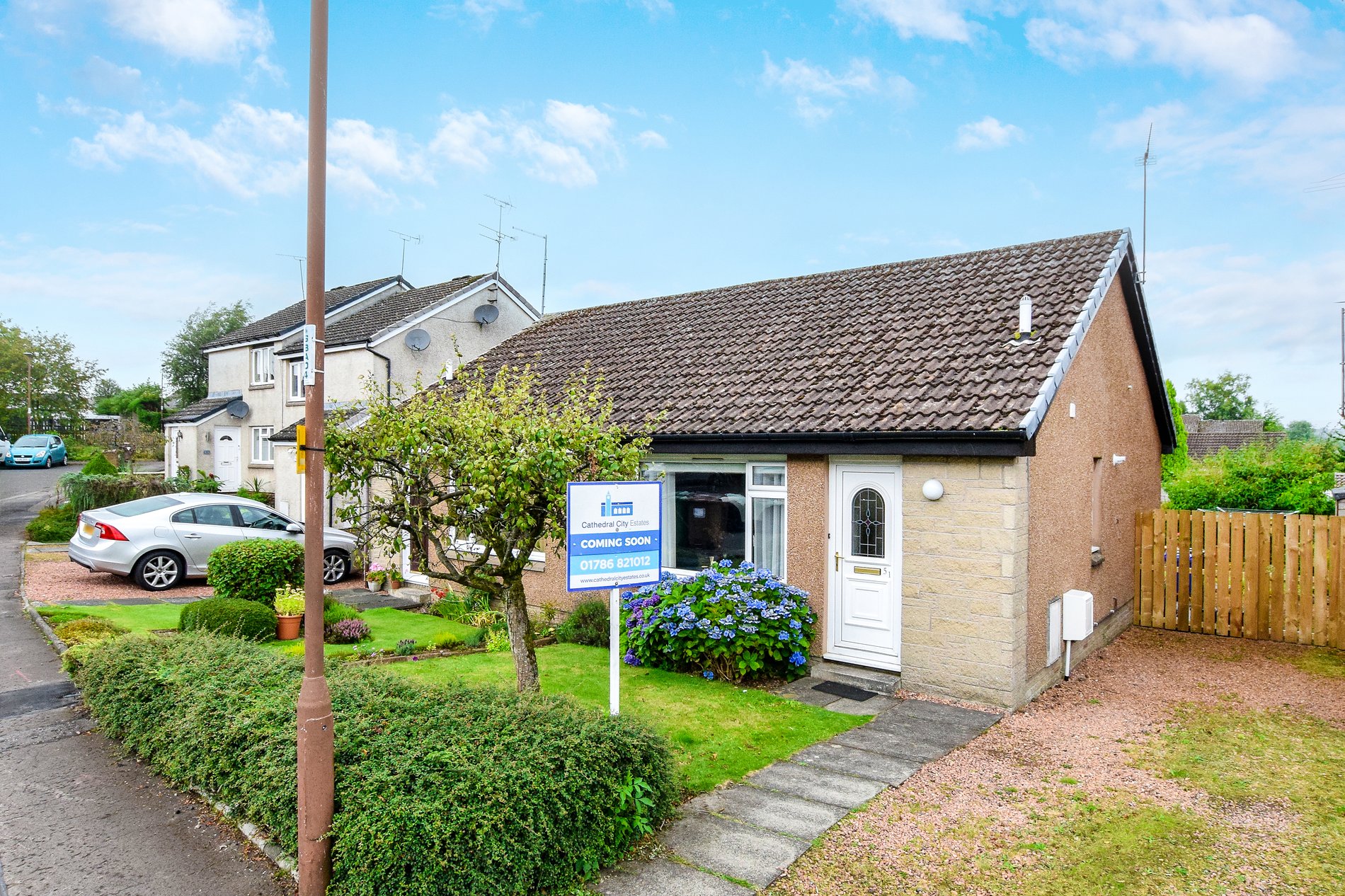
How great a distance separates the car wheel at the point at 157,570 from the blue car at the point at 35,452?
34.3 metres

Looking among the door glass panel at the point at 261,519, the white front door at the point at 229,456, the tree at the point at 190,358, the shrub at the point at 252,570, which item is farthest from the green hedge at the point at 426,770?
the tree at the point at 190,358

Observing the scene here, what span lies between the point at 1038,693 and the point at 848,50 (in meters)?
10.9

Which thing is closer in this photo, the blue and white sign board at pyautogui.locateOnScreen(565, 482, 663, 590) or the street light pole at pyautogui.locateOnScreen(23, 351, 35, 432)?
the blue and white sign board at pyautogui.locateOnScreen(565, 482, 663, 590)

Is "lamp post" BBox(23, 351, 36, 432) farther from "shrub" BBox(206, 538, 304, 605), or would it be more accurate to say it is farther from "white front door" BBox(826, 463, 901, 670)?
"white front door" BBox(826, 463, 901, 670)

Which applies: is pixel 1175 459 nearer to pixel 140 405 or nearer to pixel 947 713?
pixel 947 713

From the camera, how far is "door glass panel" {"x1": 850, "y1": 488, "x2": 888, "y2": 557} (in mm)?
9070

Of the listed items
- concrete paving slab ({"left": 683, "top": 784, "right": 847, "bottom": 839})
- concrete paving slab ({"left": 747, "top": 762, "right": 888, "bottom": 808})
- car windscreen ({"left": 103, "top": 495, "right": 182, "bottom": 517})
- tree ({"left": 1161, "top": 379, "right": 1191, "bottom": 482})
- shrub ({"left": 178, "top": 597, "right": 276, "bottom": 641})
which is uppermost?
tree ({"left": 1161, "top": 379, "right": 1191, "bottom": 482})

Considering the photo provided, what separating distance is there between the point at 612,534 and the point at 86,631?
866 centimetres

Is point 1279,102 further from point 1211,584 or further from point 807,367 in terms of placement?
point 807,367

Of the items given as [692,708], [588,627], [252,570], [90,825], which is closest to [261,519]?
[252,570]

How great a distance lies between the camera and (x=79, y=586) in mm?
14516

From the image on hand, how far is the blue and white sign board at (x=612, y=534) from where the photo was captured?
5500 mm

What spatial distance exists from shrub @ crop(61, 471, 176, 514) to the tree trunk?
20618mm

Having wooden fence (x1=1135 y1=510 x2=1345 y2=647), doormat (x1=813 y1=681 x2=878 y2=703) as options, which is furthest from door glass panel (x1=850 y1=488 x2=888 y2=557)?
wooden fence (x1=1135 y1=510 x2=1345 y2=647)
